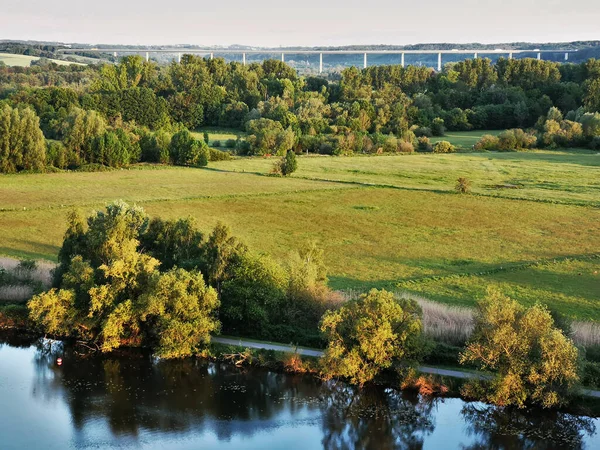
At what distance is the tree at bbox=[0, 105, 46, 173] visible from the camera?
66.7 metres

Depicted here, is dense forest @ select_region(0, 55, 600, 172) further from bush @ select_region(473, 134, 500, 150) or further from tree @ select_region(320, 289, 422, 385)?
tree @ select_region(320, 289, 422, 385)

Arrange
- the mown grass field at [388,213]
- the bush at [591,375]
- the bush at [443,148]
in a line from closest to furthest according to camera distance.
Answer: the bush at [591,375] < the mown grass field at [388,213] < the bush at [443,148]

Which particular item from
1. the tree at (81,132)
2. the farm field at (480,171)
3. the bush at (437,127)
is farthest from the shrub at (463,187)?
the bush at (437,127)

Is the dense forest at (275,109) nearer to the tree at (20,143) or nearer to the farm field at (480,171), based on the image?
the tree at (20,143)

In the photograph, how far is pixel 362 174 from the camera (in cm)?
7119

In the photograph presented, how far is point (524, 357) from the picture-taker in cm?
2477

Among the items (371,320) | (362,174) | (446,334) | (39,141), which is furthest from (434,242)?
(39,141)

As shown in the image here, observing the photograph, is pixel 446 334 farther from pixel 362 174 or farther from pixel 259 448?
pixel 362 174

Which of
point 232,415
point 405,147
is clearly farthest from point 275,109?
point 232,415

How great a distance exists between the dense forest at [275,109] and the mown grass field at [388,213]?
15.5 feet

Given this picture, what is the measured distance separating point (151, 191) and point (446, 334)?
36690mm

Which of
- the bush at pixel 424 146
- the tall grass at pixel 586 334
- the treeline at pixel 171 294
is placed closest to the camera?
the tall grass at pixel 586 334

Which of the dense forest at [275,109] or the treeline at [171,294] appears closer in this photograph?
the treeline at [171,294]

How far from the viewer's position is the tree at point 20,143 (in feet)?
219
